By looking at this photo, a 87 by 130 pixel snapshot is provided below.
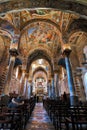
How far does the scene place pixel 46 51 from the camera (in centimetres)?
2136

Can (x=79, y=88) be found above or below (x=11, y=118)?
above

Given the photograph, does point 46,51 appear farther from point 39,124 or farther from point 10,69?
point 39,124

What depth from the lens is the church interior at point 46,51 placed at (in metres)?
4.49

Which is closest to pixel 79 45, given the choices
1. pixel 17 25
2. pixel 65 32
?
pixel 65 32

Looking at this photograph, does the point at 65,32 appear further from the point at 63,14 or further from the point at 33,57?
the point at 33,57

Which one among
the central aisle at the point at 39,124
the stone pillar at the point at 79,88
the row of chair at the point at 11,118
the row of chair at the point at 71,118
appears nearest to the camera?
the row of chair at the point at 11,118

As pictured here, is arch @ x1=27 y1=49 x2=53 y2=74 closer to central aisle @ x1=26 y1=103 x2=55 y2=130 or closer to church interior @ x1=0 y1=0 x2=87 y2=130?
church interior @ x1=0 y1=0 x2=87 y2=130

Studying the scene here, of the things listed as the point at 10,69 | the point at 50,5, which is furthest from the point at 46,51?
the point at 50,5

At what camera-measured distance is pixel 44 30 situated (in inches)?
657

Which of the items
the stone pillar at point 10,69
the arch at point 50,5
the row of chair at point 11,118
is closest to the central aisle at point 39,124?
the row of chair at point 11,118

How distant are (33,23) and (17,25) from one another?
2270 mm

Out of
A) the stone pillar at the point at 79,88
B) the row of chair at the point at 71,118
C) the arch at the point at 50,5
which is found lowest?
the row of chair at the point at 71,118

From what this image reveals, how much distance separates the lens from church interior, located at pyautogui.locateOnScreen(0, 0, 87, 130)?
4.49 metres

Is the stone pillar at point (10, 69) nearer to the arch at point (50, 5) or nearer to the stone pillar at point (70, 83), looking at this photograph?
the arch at point (50, 5)
